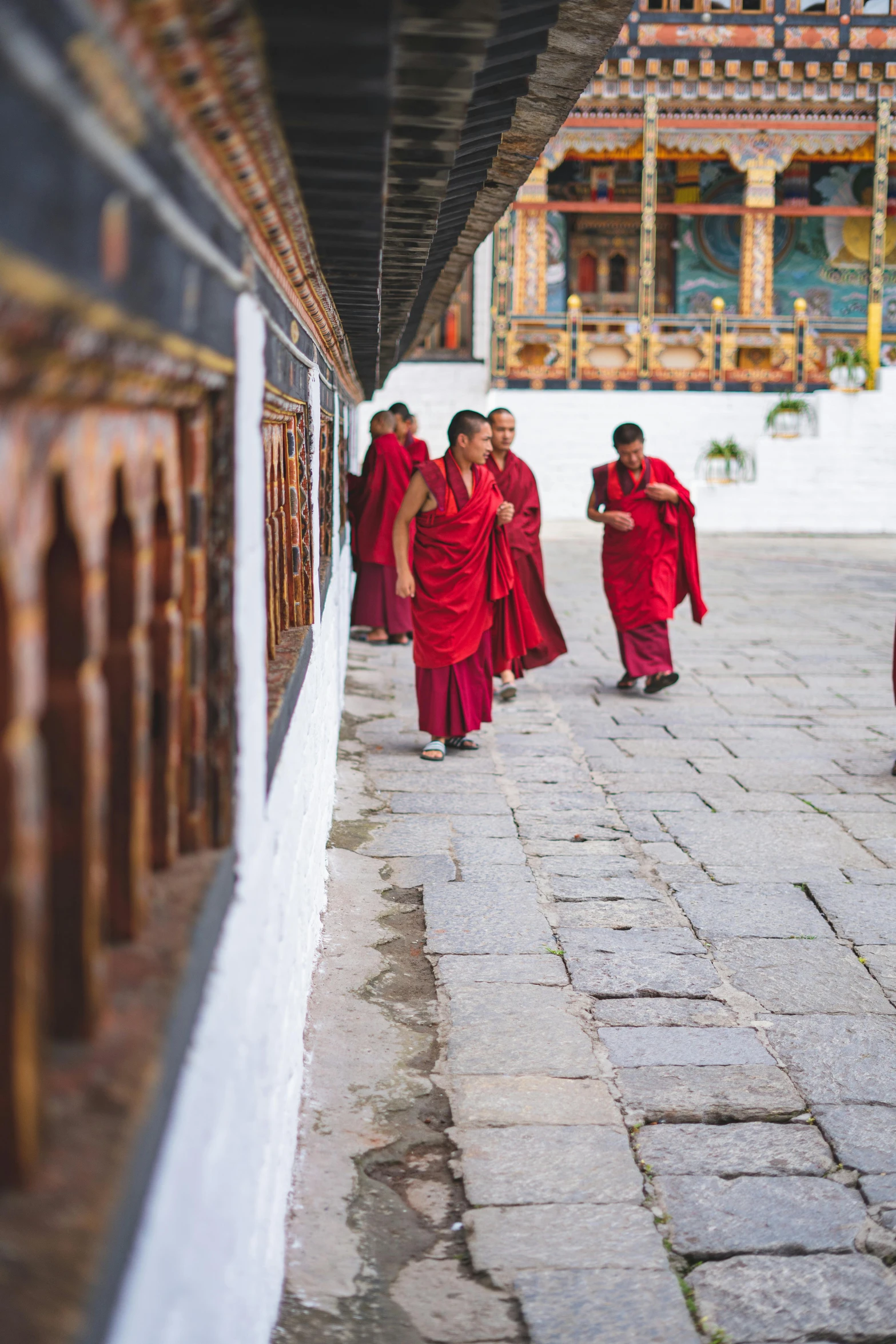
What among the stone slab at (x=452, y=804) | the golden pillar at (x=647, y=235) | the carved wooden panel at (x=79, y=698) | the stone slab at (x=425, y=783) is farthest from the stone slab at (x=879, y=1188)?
the golden pillar at (x=647, y=235)

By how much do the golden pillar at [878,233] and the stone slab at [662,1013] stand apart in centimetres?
1841

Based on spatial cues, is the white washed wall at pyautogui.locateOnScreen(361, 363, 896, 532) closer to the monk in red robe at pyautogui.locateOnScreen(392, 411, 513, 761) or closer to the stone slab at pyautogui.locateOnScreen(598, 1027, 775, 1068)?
the monk in red robe at pyautogui.locateOnScreen(392, 411, 513, 761)

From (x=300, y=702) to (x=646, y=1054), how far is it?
3.76ft

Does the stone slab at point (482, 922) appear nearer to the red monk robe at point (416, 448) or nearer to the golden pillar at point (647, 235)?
the red monk robe at point (416, 448)

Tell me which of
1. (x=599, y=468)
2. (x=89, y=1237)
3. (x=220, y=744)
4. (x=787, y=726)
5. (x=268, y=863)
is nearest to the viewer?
(x=89, y=1237)

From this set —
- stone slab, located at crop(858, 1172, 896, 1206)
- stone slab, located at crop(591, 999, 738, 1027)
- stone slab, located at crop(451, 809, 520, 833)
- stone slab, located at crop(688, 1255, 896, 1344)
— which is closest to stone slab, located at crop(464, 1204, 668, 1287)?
stone slab, located at crop(688, 1255, 896, 1344)

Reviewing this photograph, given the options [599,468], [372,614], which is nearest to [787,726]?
[599,468]

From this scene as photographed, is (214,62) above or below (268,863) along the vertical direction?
above

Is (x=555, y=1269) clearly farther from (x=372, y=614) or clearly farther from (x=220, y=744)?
(x=372, y=614)

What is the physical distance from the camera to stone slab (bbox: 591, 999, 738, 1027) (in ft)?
11.0

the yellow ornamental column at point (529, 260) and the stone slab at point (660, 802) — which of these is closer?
the stone slab at point (660, 802)

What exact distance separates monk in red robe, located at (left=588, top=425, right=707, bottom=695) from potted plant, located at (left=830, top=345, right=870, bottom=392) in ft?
44.0

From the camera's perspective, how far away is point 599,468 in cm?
770

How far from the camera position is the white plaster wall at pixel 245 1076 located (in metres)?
1.23
